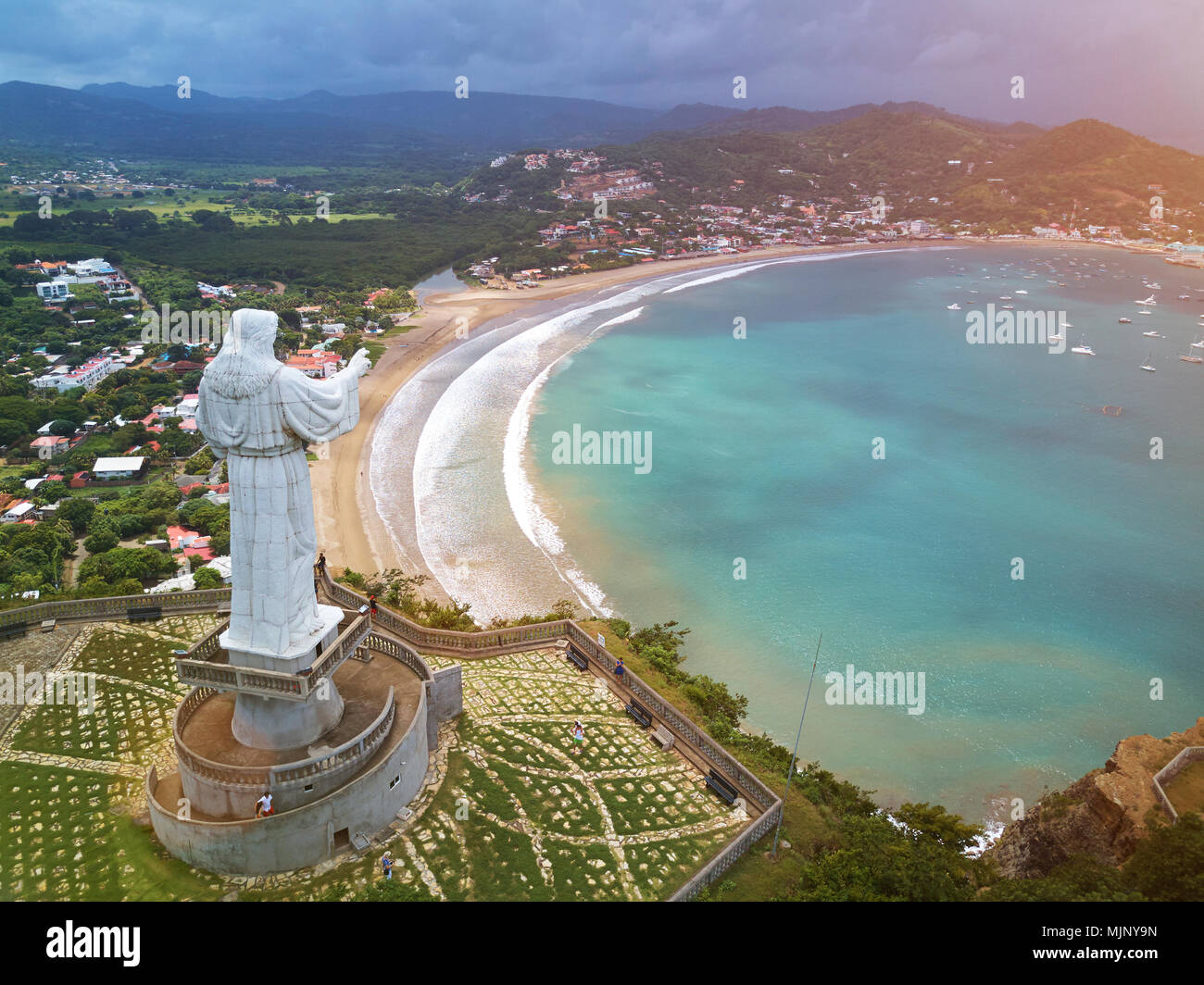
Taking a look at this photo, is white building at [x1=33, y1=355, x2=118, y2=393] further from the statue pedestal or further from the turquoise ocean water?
the statue pedestal

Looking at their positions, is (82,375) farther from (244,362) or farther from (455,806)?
(455,806)

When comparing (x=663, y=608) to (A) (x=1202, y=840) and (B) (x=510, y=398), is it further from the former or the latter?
(B) (x=510, y=398)

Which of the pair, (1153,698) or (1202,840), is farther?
(1153,698)

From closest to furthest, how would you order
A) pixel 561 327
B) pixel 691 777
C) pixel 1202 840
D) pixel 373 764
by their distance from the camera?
pixel 1202 840
pixel 373 764
pixel 691 777
pixel 561 327

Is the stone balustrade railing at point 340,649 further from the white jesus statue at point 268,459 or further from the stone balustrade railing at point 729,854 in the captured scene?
the stone balustrade railing at point 729,854

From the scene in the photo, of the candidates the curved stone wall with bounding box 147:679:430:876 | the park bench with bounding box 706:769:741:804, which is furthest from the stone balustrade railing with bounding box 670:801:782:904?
the curved stone wall with bounding box 147:679:430:876

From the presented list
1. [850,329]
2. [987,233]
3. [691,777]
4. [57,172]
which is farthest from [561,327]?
[57,172]

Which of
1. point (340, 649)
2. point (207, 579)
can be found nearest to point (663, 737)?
point (340, 649)
